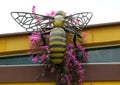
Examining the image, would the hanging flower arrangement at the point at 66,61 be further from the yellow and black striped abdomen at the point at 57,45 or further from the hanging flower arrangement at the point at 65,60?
the yellow and black striped abdomen at the point at 57,45

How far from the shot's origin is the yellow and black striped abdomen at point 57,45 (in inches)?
456

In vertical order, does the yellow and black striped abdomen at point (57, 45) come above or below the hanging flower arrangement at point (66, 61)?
above

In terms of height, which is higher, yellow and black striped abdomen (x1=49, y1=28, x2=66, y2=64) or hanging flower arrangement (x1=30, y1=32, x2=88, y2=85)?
yellow and black striped abdomen (x1=49, y1=28, x2=66, y2=64)

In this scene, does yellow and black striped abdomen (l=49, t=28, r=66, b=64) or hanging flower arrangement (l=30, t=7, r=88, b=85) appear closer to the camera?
yellow and black striped abdomen (l=49, t=28, r=66, b=64)

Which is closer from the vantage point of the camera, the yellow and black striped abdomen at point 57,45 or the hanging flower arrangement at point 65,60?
the yellow and black striped abdomen at point 57,45

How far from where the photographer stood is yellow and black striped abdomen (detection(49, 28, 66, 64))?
1158cm

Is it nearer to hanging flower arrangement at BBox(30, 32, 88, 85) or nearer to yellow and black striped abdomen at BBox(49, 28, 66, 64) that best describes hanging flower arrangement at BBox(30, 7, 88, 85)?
hanging flower arrangement at BBox(30, 32, 88, 85)

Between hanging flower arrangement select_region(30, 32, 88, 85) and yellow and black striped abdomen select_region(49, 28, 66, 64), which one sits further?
hanging flower arrangement select_region(30, 32, 88, 85)

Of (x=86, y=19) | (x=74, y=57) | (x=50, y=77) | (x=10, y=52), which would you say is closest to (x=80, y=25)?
(x=86, y=19)

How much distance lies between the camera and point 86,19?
1265 cm

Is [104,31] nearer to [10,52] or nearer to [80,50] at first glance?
[80,50]

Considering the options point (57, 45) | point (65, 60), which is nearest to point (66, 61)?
point (65, 60)

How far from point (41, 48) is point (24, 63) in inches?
50.1

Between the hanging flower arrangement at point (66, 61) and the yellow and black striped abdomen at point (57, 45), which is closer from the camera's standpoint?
the yellow and black striped abdomen at point (57, 45)
